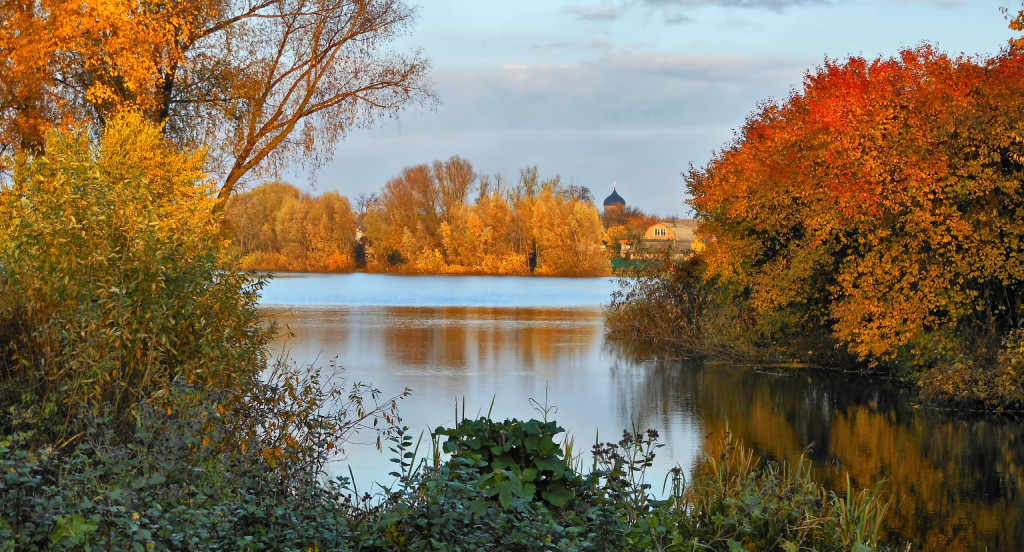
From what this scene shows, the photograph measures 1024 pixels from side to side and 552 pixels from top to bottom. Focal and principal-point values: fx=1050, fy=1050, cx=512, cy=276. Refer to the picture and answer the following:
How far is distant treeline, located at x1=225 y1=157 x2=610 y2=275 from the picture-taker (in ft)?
308

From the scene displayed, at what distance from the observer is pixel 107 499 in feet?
16.4

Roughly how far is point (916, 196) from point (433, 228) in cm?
8606

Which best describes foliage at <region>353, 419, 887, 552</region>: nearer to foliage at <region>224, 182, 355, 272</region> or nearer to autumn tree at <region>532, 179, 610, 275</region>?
autumn tree at <region>532, 179, 610, 275</region>

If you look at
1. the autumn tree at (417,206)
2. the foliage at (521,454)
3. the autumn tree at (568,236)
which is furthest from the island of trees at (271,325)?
the autumn tree at (417,206)

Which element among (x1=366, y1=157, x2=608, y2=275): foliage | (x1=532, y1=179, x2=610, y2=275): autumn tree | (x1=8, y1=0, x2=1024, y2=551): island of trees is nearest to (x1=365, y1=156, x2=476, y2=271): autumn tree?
(x1=366, y1=157, x2=608, y2=275): foliage

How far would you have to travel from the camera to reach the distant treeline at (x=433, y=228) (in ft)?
308

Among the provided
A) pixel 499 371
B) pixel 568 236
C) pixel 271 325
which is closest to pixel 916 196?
pixel 499 371

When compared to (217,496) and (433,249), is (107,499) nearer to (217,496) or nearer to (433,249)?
(217,496)

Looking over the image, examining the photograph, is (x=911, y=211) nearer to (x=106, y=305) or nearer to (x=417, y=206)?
(x=106, y=305)

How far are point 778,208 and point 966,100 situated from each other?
4322 millimetres

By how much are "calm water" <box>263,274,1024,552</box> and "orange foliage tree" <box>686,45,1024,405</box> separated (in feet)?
4.96

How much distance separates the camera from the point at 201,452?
242 inches

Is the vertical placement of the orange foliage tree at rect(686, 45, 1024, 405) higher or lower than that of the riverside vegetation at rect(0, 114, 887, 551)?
higher

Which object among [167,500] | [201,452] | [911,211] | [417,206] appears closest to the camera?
[167,500]
